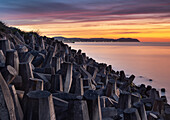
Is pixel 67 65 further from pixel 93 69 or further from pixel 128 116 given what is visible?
pixel 93 69

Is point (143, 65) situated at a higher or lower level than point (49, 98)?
lower

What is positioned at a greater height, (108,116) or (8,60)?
(8,60)

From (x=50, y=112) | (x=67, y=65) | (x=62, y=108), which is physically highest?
(x=67, y=65)

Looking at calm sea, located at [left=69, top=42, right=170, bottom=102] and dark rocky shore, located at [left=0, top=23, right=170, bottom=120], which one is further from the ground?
dark rocky shore, located at [left=0, top=23, right=170, bottom=120]

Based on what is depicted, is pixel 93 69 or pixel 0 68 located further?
pixel 93 69

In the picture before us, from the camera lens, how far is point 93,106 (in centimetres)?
201

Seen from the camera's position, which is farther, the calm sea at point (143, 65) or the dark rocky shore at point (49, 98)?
the calm sea at point (143, 65)

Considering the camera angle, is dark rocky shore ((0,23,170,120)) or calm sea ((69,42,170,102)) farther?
calm sea ((69,42,170,102))

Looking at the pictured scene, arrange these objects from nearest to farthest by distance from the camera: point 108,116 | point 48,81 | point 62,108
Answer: point 62,108 < point 108,116 < point 48,81

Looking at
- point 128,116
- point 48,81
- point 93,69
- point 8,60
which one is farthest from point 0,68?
point 93,69

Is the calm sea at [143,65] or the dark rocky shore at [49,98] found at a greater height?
the dark rocky shore at [49,98]

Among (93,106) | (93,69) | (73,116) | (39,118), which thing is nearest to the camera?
(39,118)

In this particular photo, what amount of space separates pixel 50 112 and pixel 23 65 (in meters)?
1.27

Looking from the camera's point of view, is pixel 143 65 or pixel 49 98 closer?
pixel 49 98
